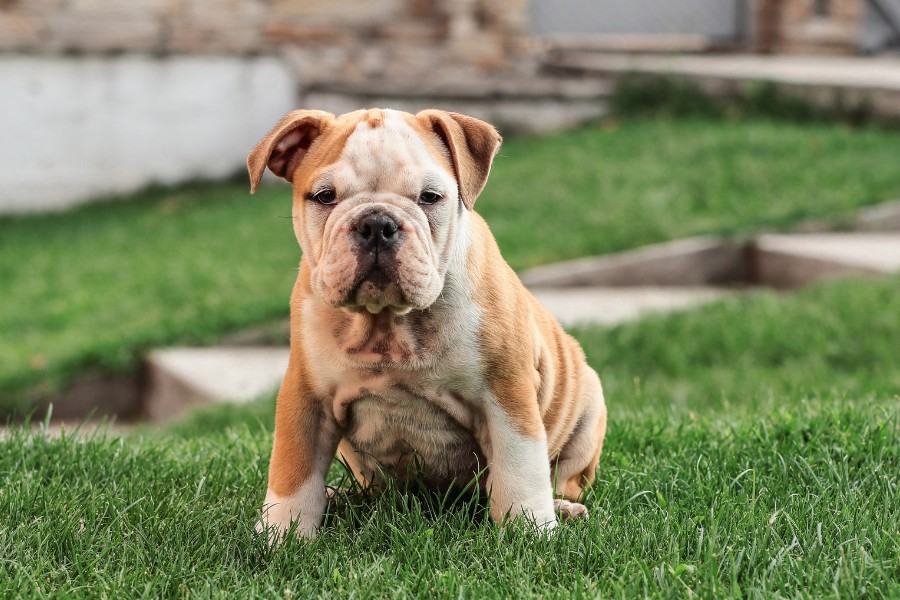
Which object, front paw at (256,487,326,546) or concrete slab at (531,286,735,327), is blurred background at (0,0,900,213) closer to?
concrete slab at (531,286,735,327)

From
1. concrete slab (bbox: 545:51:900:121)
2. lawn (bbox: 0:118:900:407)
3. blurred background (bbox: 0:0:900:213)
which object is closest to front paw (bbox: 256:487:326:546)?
lawn (bbox: 0:118:900:407)

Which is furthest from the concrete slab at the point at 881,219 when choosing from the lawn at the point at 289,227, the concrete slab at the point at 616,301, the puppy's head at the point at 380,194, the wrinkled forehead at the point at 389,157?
the wrinkled forehead at the point at 389,157

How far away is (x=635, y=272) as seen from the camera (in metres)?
7.83

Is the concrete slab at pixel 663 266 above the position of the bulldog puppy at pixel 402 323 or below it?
below

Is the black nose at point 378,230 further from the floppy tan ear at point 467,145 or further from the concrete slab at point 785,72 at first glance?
the concrete slab at point 785,72

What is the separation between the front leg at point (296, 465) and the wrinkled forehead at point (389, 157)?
0.60m

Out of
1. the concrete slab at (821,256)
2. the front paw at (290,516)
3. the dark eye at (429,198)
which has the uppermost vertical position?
the dark eye at (429,198)

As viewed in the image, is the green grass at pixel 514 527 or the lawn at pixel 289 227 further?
the lawn at pixel 289 227

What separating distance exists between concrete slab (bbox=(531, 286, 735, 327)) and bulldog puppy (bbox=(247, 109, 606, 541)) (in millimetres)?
3654

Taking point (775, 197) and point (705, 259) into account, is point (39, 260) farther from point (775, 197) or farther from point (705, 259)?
point (775, 197)

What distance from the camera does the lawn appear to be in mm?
7273

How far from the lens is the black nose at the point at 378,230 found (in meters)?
2.68

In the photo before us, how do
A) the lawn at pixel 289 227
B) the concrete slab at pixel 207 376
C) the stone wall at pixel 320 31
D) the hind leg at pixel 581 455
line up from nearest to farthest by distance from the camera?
the hind leg at pixel 581 455
the concrete slab at pixel 207 376
the lawn at pixel 289 227
the stone wall at pixel 320 31

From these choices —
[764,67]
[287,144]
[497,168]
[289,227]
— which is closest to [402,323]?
[287,144]
